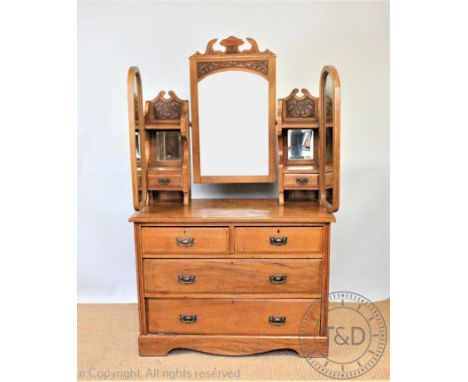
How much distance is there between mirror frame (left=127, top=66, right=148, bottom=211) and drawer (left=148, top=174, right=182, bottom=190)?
70 millimetres

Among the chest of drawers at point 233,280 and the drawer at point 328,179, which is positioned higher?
the drawer at point 328,179

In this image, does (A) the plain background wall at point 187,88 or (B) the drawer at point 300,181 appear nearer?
(B) the drawer at point 300,181

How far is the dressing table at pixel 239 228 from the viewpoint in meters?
2.37

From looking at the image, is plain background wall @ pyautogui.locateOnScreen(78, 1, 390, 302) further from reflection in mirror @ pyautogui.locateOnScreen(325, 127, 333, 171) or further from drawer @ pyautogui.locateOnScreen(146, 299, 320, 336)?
drawer @ pyautogui.locateOnScreen(146, 299, 320, 336)

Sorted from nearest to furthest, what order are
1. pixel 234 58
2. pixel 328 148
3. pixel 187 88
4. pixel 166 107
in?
1. pixel 328 148
2. pixel 234 58
3. pixel 166 107
4. pixel 187 88

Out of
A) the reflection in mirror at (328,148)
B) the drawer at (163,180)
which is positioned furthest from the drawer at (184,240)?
the reflection in mirror at (328,148)

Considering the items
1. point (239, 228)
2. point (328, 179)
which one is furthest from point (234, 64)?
point (239, 228)

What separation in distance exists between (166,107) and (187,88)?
0.80ft

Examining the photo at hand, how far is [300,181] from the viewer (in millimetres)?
2742

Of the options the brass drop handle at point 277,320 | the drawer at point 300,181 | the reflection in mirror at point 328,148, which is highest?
the reflection in mirror at point 328,148

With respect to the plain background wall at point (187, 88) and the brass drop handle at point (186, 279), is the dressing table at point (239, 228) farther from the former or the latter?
the plain background wall at point (187, 88)

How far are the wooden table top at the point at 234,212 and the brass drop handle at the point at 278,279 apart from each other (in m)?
0.30

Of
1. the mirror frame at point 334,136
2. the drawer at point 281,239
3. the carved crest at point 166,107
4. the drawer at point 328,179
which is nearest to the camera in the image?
the mirror frame at point 334,136

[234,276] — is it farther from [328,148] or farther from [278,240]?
[328,148]
